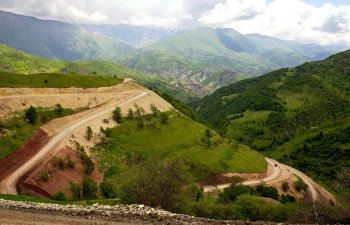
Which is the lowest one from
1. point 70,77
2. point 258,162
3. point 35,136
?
point 258,162

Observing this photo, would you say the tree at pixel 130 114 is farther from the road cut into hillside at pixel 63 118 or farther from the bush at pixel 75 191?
the bush at pixel 75 191

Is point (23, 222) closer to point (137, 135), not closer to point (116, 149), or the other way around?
point (116, 149)

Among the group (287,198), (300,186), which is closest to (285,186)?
(300,186)

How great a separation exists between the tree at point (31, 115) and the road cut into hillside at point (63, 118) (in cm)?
300

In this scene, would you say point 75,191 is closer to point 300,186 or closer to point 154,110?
point 154,110

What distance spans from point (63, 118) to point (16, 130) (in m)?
22.6

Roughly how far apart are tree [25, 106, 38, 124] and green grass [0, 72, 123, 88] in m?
17.0

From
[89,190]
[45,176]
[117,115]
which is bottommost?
[89,190]

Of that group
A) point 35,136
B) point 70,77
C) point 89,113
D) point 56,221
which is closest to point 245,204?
point 56,221

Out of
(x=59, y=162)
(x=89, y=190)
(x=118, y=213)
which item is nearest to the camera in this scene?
(x=118, y=213)

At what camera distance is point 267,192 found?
384 feet

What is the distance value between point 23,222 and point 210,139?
114792 millimetres

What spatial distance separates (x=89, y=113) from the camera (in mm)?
124938

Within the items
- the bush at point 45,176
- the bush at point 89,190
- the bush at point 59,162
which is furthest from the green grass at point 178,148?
the bush at point 45,176
